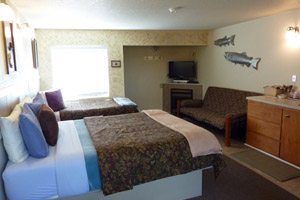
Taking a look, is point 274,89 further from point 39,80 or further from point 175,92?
point 39,80

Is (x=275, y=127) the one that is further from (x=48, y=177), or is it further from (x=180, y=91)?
(x=180, y=91)

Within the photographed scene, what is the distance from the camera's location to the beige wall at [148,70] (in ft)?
21.6

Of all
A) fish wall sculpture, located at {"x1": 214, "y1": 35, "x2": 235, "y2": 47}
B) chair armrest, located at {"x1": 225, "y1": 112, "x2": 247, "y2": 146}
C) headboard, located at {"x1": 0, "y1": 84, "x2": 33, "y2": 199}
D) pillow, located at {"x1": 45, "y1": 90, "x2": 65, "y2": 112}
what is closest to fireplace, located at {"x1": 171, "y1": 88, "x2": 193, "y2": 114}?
fish wall sculpture, located at {"x1": 214, "y1": 35, "x2": 235, "y2": 47}

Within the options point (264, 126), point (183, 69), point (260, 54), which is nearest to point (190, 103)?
point (183, 69)

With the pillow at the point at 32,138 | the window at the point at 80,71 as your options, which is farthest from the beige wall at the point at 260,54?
the pillow at the point at 32,138

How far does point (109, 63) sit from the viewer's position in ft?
18.5

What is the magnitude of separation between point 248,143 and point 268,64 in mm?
1484

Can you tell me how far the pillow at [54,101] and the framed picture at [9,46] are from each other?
1.72 meters

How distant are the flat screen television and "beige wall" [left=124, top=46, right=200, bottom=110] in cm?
29

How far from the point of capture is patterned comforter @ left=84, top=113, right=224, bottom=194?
2.21 metres

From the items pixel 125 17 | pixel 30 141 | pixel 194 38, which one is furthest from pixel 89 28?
pixel 30 141

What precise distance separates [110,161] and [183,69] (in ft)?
15.8

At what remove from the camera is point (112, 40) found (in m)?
5.58

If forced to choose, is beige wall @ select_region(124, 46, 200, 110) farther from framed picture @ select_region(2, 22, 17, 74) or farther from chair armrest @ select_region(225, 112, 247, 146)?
framed picture @ select_region(2, 22, 17, 74)
